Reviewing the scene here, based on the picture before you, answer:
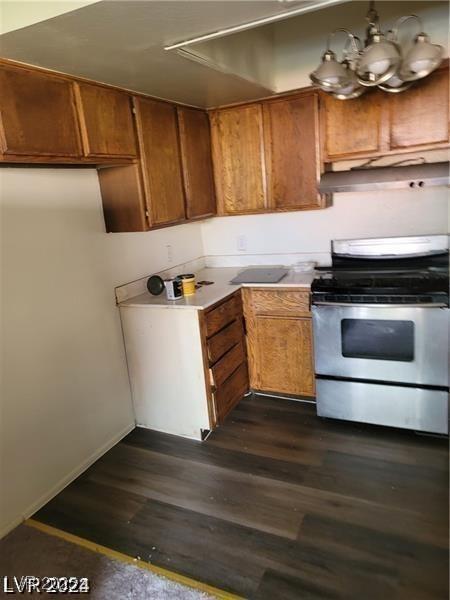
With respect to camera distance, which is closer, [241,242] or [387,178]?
[387,178]

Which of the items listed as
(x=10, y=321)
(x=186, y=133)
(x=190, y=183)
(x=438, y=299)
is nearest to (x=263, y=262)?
(x=190, y=183)

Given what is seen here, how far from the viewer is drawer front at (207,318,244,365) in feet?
8.68

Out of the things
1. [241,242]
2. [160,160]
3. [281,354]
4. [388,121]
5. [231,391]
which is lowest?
[231,391]

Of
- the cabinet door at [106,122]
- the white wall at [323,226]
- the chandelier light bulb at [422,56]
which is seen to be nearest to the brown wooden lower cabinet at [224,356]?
the white wall at [323,226]

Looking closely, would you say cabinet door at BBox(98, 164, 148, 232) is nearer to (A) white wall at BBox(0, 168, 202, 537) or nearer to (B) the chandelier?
(A) white wall at BBox(0, 168, 202, 537)

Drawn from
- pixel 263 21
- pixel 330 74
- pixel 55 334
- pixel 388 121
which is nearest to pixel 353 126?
pixel 388 121

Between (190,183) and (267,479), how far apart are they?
1985 millimetres

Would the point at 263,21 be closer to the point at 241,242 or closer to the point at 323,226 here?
the point at 323,226

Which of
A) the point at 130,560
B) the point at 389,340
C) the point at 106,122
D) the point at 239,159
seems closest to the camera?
the point at 130,560

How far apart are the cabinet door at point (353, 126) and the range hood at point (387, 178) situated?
0.44 feet

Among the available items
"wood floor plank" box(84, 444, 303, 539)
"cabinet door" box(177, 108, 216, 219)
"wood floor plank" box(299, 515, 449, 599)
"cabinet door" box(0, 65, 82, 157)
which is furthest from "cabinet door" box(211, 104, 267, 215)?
"wood floor plank" box(299, 515, 449, 599)

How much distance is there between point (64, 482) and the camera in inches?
92.5

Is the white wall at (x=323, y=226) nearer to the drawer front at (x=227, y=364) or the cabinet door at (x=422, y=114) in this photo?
the cabinet door at (x=422, y=114)

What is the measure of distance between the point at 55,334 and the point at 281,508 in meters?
1.49
